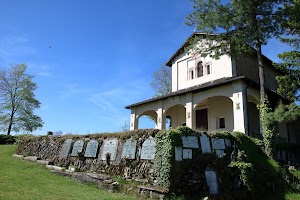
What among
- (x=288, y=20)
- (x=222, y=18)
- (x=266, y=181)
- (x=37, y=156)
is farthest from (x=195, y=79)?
→ (x=37, y=156)

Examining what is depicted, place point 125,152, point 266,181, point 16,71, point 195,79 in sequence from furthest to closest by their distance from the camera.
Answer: point 16,71 < point 195,79 < point 266,181 < point 125,152

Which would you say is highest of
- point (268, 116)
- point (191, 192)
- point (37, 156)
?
point (268, 116)

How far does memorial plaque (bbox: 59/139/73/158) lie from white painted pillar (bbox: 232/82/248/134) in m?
10.1

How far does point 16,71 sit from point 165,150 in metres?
30.8

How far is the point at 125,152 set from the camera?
10.1 meters

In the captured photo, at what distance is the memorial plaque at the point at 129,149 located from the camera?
9812mm

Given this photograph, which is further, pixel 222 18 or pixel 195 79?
pixel 195 79

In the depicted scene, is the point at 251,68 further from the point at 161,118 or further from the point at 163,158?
the point at 163,158

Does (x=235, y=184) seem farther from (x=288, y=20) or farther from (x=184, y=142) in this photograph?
(x=288, y=20)

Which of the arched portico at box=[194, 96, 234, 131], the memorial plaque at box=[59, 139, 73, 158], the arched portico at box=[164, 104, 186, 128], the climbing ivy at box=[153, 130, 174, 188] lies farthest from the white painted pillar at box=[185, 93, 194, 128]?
the climbing ivy at box=[153, 130, 174, 188]

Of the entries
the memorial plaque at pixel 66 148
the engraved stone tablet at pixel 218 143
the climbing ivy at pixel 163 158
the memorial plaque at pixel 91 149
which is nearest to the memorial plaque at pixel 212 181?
the engraved stone tablet at pixel 218 143

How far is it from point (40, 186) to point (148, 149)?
3.90m

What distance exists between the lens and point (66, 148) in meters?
12.5

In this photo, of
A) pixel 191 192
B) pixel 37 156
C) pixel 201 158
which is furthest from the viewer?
pixel 37 156
